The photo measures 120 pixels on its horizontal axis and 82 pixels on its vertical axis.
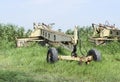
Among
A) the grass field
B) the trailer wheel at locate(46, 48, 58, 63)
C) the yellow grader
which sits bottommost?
the grass field

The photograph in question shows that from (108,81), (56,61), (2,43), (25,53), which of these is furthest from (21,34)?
(108,81)

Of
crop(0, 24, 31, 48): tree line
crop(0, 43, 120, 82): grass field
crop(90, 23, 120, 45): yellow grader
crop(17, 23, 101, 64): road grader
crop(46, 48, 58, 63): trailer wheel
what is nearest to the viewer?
crop(0, 43, 120, 82): grass field

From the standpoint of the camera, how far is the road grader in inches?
615

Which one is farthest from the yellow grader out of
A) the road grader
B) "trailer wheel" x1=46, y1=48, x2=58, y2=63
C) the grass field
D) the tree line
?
"trailer wheel" x1=46, y1=48, x2=58, y2=63

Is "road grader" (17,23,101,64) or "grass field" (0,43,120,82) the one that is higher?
"road grader" (17,23,101,64)

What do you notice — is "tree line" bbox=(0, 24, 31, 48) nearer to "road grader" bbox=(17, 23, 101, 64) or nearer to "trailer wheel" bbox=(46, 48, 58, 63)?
"road grader" bbox=(17, 23, 101, 64)

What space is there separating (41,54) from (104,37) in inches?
221

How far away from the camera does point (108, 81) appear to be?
41.3 ft

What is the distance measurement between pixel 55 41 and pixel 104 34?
15.7 feet

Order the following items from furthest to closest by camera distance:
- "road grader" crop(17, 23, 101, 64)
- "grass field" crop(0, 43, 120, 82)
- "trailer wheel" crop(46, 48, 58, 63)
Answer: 1. "trailer wheel" crop(46, 48, 58, 63)
2. "road grader" crop(17, 23, 101, 64)
3. "grass field" crop(0, 43, 120, 82)

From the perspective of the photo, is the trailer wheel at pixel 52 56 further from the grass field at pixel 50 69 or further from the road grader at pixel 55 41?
the grass field at pixel 50 69

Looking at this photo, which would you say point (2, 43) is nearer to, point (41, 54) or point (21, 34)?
point (21, 34)

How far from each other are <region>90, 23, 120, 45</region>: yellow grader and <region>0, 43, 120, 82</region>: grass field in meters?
2.98

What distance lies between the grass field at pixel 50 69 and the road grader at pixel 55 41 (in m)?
0.22
